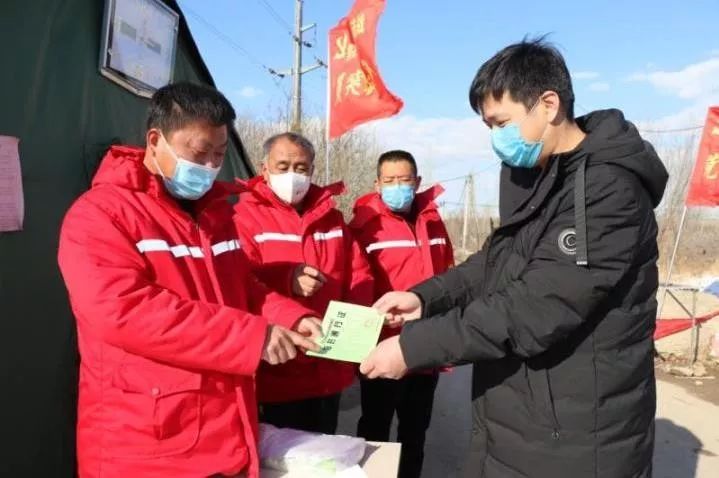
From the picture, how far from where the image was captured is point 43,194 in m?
2.34

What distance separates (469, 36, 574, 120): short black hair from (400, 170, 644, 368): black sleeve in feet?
0.98

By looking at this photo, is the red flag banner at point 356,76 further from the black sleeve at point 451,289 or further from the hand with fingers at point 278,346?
the hand with fingers at point 278,346

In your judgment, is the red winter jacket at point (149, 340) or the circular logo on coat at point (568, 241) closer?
the red winter jacket at point (149, 340)

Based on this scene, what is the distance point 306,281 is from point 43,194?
113cm

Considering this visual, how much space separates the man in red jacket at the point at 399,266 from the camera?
3621mm

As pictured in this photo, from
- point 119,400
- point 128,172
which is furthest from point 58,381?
point 128,172

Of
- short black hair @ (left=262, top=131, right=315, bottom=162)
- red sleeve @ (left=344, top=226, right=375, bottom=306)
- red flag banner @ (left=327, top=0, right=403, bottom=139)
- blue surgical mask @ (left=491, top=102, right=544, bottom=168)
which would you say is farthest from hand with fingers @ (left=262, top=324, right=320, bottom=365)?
red flag banner @ (left=327, top=0, right=403, bottom=139)

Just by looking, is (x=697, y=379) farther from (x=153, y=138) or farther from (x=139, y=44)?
(x=153, y=138)

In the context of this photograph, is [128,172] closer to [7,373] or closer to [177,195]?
[177,195]

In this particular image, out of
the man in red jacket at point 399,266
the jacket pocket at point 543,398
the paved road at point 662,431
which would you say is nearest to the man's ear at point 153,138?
the jacket pocket at point 543,398

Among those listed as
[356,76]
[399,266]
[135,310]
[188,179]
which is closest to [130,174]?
[188,179]

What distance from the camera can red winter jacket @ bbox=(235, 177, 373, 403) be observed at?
9.25 feet

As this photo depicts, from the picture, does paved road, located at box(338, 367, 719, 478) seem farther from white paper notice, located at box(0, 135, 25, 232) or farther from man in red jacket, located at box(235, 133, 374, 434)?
white paper notice, located at box(0, 135, 25, 232)

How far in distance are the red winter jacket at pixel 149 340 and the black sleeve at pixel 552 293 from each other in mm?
620
